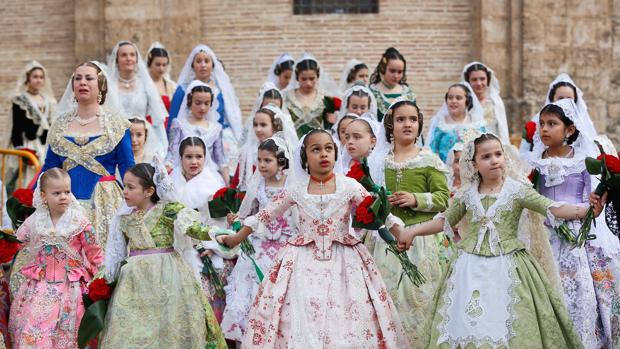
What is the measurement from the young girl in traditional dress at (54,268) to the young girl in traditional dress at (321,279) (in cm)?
134

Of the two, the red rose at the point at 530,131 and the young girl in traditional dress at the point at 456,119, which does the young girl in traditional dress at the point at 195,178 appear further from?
the red rose at the point at 530,131

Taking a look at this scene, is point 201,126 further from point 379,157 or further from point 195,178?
point 379,157

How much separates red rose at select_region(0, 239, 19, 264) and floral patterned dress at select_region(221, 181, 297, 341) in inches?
69.1

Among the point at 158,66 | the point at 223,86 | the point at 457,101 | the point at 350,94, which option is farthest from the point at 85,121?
the point at 457,101

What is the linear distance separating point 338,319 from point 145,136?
4.34 metres

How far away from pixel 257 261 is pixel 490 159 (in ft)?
7.82

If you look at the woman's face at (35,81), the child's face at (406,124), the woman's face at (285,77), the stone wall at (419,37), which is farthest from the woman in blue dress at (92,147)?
the stone wall at (419,37)

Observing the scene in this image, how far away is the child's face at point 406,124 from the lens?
945 cm

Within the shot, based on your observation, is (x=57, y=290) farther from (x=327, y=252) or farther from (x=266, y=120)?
(x=266, y=120)

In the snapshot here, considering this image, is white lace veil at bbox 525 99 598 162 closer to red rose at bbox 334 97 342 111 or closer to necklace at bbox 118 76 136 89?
red rose at bbox 334 97 342 111

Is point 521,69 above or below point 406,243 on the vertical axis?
above

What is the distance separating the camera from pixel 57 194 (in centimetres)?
945

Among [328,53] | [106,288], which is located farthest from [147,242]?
[328,53]

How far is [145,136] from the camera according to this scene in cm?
1211
